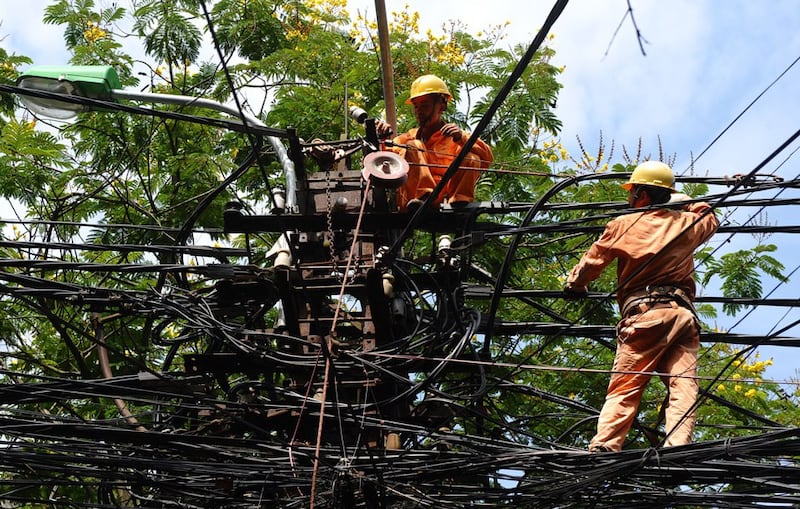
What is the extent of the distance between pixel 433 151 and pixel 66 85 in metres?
2.65

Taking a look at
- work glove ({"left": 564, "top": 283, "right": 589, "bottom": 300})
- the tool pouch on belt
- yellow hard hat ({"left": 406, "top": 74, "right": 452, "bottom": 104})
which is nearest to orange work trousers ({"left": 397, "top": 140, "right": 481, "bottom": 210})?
yellow hard hat ({"left": 406, "top": 74, "right": 452, "bottom": 104})

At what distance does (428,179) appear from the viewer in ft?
27.5

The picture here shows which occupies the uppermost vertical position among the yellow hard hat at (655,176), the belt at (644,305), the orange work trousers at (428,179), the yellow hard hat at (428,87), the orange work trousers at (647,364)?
the yellow hard hat at (428,87)

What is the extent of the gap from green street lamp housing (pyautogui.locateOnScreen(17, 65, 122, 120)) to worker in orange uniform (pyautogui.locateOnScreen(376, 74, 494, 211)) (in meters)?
2.00

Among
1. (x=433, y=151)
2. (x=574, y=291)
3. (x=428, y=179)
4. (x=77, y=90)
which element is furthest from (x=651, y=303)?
(x=77, y=90)

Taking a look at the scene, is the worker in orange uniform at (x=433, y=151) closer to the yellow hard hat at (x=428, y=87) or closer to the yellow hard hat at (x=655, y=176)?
the yellow hard hat at (x=428, y=87)

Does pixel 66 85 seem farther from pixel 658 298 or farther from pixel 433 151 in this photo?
pixel 658 298

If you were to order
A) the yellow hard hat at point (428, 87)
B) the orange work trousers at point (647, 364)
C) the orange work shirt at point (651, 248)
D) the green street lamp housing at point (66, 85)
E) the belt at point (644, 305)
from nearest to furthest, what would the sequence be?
the orange work trousers at point (647, 364)
the belt at point (644, 305)
the orange work shirt at point (651, 248)
the green street lamp housing at point (66, 85)
the yellow hard hat at point (428, 87)

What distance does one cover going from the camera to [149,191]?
38.9 ft

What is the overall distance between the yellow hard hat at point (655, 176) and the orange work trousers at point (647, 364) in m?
0.94

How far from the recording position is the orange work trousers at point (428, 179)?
26.7 feet

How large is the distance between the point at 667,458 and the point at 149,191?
25.1 feet

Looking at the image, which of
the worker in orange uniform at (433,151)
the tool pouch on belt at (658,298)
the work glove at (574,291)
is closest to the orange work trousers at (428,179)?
the worker in orange uniform at (433,151)

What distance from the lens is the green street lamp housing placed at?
25.1 feet
